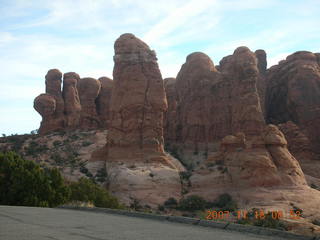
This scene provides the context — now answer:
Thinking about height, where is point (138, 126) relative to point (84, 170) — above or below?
above

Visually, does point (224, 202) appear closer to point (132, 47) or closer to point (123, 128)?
point (123, 128)

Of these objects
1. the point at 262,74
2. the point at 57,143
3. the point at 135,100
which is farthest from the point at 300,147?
the point at 57,143

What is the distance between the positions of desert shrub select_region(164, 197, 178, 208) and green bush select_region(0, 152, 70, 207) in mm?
11408

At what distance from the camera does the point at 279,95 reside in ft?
197

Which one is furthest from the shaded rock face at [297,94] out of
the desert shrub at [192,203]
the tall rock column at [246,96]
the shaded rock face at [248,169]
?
the desert shrub at [192,203]

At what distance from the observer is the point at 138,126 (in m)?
39.3

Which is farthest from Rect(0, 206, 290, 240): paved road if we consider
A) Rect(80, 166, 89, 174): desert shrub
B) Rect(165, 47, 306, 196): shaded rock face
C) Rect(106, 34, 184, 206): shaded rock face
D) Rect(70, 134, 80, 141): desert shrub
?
Rect(70, 134, 80, 141): desert shrub

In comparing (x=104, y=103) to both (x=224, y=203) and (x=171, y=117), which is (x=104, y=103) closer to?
(x=171, y=117)

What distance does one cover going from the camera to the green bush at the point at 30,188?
68.4ft

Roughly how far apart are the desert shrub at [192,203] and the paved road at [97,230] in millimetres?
19307

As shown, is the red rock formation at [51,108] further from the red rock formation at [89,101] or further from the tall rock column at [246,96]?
the tall rock column at [246,96]

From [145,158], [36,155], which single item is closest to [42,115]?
[36,155]

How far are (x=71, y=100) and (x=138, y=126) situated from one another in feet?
81.7

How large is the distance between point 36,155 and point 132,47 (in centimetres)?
1612
